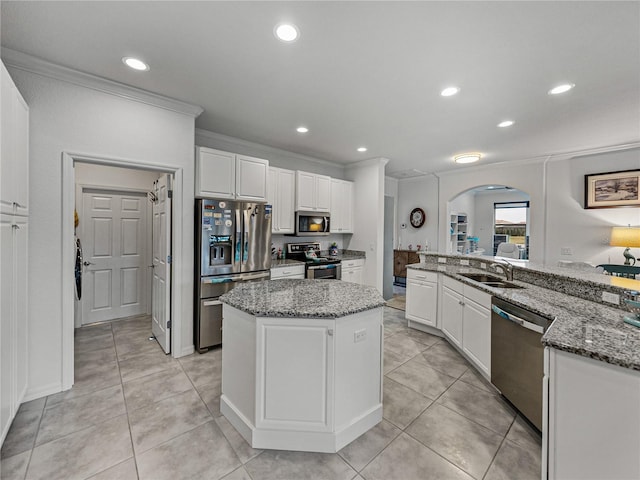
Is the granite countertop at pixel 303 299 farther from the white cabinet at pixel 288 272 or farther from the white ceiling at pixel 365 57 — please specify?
the white ceiling at pixel 365 57

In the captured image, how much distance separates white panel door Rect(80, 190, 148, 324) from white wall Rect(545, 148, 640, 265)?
7131 millimetres

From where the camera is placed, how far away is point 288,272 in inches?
160

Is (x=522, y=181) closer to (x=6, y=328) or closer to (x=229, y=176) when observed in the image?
(x=229, y=176)

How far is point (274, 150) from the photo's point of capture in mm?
4656

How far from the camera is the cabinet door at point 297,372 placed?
1.71m

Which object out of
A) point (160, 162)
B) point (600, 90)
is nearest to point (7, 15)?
point (160, 162)

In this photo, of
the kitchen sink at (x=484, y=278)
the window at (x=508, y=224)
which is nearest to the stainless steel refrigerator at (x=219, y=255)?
the kitchen sink at (x=484, y=278)

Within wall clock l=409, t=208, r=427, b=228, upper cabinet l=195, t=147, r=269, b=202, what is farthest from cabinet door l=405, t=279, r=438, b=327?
wall clock l=409, t=208, r=427, b=228

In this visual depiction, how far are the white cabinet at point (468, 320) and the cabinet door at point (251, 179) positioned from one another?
9.06 ft

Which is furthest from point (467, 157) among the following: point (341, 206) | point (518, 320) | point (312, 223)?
point (518, 320)

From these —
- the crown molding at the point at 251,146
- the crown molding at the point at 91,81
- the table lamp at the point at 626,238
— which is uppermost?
the crown molding at the point at 251,146

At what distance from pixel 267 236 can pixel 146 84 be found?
2.03 meters

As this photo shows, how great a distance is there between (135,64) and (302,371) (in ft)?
9.11

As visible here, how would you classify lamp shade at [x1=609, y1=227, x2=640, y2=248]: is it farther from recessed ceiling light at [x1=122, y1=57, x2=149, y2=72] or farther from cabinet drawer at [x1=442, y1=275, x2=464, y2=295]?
recessed ceiling light at [x1=122, y1=57, x2=149, y2=72]
